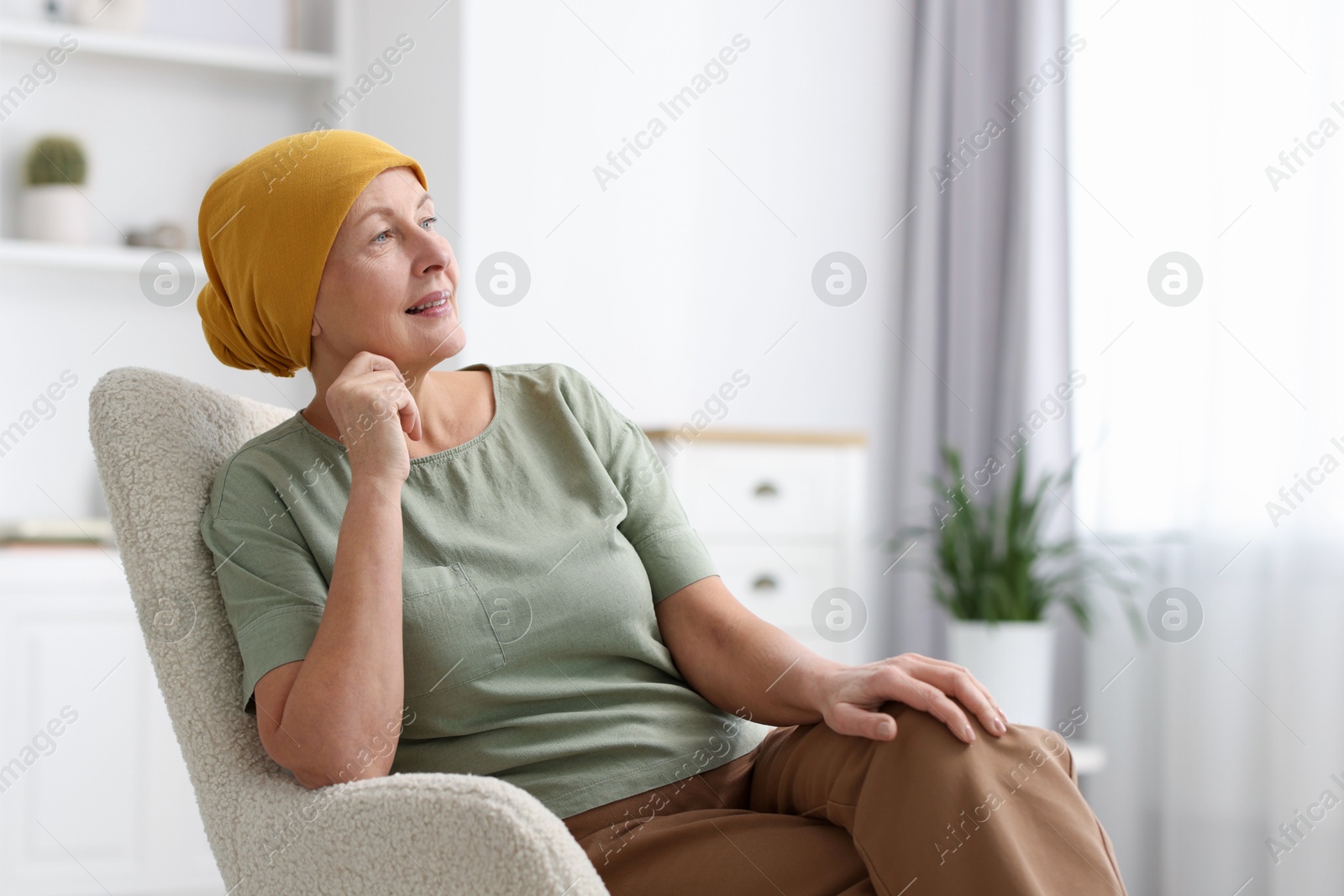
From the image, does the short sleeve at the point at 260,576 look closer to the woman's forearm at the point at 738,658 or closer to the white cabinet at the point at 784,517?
the woman's forearm at the point at 738,658

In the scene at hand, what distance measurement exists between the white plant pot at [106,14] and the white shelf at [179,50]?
2cm

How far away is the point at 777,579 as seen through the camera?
2.44 m

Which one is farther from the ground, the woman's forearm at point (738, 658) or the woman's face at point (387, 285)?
the woman's face at point (387, 285)

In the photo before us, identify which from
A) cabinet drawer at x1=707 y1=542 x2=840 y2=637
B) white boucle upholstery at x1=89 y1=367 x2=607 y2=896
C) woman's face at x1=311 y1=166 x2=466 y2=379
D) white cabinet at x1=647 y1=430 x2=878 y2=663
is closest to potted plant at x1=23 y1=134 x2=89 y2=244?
white cabinet at x1=647 y1=430 x2=878 y2=663

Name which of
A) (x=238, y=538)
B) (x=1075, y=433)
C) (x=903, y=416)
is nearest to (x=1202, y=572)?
(x=1075, y=433)

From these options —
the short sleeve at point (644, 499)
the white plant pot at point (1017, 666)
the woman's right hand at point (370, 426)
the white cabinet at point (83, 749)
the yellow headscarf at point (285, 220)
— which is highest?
the yellow headscarf at point (285, 220)

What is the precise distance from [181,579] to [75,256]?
76.7 inches

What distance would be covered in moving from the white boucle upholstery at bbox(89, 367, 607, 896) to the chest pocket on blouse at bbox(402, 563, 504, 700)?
0.46 ft

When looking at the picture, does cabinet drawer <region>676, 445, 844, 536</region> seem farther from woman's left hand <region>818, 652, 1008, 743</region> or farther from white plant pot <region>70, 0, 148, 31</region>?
white plant pot <region>70, 0, 148, 31</region>

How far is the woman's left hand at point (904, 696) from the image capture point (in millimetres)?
935

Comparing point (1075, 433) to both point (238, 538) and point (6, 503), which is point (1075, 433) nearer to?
point (238, 538)

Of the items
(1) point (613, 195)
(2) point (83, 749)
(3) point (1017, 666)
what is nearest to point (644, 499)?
(3) point (1017, 666)

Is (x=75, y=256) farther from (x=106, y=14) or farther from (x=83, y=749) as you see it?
(x=83, y=749)

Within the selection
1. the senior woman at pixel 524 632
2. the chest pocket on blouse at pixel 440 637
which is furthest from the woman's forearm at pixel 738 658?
the chest pocket on blouse at pixel 440 637
